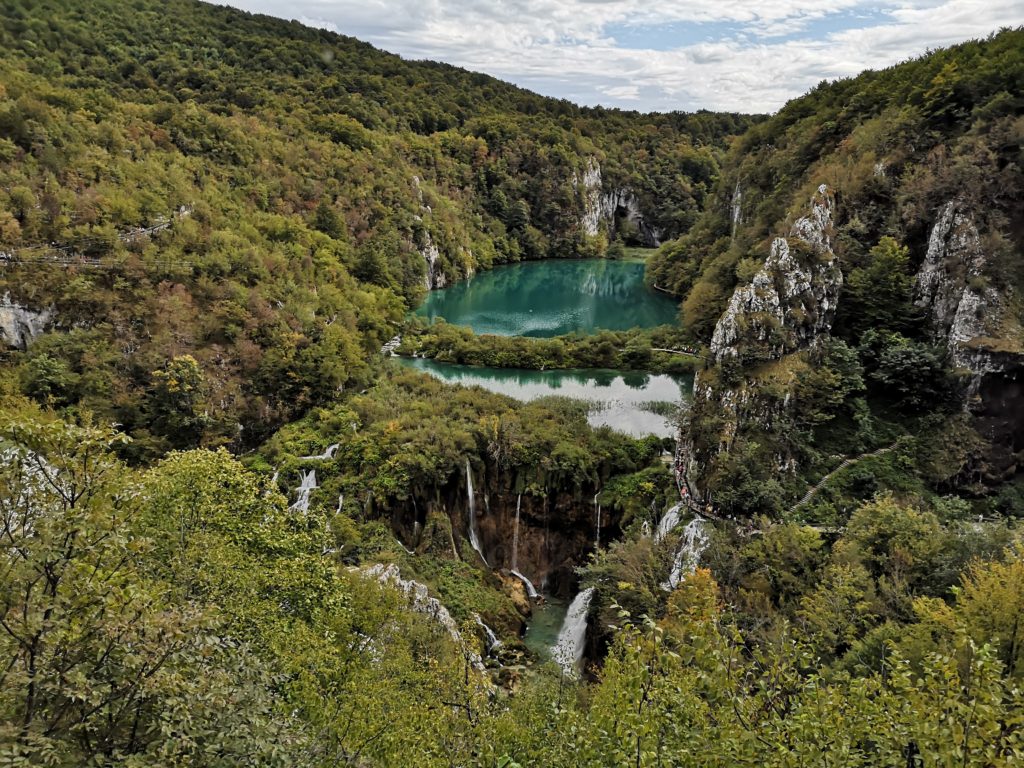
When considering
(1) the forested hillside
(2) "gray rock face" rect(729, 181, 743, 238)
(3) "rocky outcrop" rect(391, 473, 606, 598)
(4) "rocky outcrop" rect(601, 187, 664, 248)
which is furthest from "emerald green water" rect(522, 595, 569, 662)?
(4) "rocky outcrop" rect(601, 187, 664, 248)

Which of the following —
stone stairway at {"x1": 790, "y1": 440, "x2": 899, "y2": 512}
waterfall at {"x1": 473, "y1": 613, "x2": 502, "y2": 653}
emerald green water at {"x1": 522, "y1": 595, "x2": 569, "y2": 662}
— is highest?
stone stairway at {"x1": 790, "y1": 440, "x2": 899, "y2": 512}

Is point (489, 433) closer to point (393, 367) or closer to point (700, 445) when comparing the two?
point (700, 445)

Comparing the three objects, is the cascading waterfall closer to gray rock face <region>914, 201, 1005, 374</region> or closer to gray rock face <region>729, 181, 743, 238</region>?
gray rock face <region>914, 201, 1005, 374</region>

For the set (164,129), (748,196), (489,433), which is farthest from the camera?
(748,196)

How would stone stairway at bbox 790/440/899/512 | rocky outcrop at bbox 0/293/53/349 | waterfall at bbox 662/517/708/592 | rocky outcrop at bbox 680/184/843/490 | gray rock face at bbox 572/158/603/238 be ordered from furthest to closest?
gray rock face at bbox 572/158/603/238 → rocky outcrop at bbox 0/293/53/349 → rocky outcrop at bbox 680/184/843/490 → stone stairway at bbox 790/440/899/512 → waterfall at bbox 662/517/708/592

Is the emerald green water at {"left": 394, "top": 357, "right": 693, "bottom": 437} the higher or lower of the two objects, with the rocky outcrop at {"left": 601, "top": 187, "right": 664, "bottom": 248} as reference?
lower

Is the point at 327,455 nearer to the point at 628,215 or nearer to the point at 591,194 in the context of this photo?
the point at 591,194

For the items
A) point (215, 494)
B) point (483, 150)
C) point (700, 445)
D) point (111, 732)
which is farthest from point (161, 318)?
point (483, 150)

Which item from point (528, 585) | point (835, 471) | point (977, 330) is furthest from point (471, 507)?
point (977, 330)
